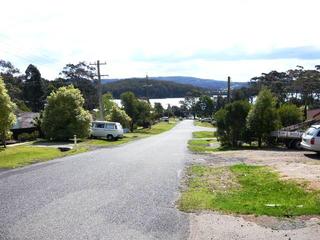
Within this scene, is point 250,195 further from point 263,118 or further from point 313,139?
point 263,118

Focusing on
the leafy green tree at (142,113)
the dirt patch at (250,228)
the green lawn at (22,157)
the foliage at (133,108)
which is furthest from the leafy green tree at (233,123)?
the leafy green tree at (142,113)

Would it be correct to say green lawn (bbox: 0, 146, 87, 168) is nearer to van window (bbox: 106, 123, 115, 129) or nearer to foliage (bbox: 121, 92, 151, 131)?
van window (bbox: 106, 123, 115, 129)

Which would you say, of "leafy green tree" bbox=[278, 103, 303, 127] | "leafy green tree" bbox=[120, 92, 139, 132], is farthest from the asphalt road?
"leafy green tree" bbox=[120, 92, 139, 132]

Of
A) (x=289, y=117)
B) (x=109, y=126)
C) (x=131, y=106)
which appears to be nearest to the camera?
(x=289, y=117)

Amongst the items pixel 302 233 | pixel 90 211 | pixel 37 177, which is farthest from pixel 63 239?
pixel 37 177

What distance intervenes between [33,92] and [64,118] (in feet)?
207

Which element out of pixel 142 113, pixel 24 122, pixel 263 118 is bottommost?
pixel 142 113

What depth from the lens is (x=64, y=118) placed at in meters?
43.2

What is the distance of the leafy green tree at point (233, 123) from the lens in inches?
1480

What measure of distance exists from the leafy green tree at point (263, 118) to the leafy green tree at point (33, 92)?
240 ft

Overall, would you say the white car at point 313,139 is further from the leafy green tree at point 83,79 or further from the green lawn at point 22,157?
the leafy green tree at point 83,79

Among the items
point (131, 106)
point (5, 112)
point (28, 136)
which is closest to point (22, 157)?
point (5, 112)

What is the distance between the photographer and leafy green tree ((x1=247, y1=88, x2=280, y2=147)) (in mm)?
35875

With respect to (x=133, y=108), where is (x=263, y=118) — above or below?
above
